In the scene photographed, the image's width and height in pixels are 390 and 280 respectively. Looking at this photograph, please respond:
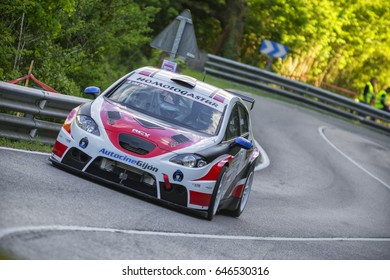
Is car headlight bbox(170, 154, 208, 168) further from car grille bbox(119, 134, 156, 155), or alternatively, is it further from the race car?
car grille bbox(119, 134, 156, 155)

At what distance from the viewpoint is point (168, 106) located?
12031 mm

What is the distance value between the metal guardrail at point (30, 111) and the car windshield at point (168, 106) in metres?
1.73

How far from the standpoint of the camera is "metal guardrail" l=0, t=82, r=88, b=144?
13.0 meters

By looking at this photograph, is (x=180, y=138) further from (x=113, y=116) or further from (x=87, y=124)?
(x=87, y=124)

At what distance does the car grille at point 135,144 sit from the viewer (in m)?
10.7

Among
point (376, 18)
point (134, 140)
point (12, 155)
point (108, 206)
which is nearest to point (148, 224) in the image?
point (108, 206)

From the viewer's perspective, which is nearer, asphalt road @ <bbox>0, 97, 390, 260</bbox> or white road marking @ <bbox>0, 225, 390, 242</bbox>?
white road marking @ <bbox>0, 225, 390, 242</bbox>

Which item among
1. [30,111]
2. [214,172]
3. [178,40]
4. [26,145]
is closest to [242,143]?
[214,172]

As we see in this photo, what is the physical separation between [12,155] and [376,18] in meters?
38.6

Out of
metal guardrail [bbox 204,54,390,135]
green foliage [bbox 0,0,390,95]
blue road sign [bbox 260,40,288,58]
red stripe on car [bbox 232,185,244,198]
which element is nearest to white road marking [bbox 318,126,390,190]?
metal guardrail [bbox 204,54,390,135]

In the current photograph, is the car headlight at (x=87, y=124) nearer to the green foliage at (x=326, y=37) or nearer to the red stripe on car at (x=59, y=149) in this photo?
the red stripe on car at (x=59, y=149)

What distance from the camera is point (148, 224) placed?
31.4 feet

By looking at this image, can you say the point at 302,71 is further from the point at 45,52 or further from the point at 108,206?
the point at 108,206

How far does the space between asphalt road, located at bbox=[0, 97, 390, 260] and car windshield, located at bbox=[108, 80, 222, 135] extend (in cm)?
128
